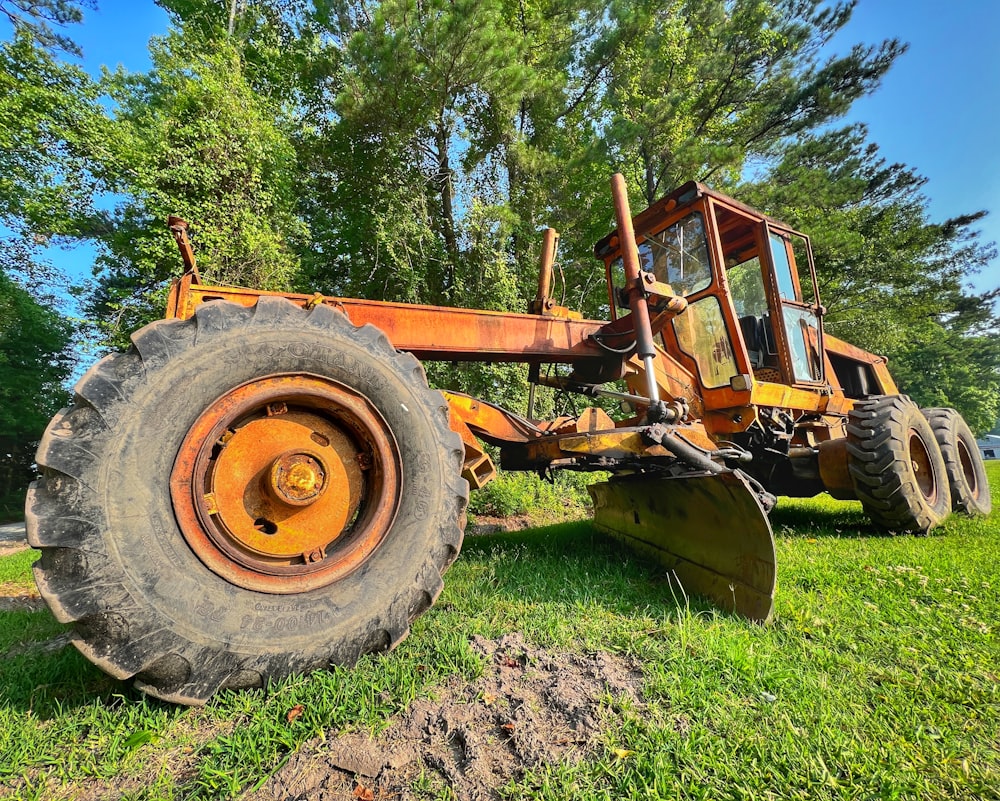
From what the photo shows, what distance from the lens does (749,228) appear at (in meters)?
4.73

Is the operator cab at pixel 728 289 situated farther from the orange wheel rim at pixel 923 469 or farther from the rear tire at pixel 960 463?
the rear tire at pixel 960 463

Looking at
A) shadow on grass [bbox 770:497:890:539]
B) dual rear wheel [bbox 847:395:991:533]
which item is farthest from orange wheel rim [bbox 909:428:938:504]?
shadow on grass [bbox 770:497:890:539]

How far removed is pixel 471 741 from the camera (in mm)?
1500

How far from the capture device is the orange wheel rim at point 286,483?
1.87 metres

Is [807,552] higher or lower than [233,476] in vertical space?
lower

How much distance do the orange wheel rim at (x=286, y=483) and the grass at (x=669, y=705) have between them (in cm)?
46

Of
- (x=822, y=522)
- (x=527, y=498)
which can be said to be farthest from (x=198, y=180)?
(x=822, y=522)

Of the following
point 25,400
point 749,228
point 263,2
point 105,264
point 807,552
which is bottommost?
point 807,552

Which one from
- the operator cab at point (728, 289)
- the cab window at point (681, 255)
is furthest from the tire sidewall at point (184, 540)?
the cab window at point (681, 255)

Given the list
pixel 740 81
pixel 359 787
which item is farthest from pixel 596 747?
pixel 740 81

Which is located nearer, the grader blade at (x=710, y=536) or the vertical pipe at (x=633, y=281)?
the grader blade at (x=710, y=536)

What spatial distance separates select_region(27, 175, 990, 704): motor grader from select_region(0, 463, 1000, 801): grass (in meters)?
0.18

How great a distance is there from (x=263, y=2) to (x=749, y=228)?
16.8 meters

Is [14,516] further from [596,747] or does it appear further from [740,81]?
[740,81]
